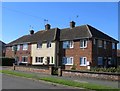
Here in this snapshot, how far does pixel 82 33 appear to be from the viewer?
4181 cm

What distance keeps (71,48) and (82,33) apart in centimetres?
312

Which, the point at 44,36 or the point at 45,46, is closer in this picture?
the point at 45,46

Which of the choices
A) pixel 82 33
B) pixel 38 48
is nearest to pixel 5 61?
pixel 38 48

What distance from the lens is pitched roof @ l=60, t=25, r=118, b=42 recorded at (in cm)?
4051

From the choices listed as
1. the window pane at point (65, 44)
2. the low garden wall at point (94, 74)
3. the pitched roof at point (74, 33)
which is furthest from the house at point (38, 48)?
the low garden wall at point (94, 74)

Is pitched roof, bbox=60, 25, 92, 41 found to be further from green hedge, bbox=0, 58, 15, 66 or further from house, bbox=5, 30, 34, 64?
green hedge, bbox=0, 58, 15, 66

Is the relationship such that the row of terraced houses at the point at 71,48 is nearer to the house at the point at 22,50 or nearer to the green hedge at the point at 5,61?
the house at the point at 22,50

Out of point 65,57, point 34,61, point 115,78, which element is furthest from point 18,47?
point 115,78

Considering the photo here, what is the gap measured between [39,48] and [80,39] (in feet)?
37.7

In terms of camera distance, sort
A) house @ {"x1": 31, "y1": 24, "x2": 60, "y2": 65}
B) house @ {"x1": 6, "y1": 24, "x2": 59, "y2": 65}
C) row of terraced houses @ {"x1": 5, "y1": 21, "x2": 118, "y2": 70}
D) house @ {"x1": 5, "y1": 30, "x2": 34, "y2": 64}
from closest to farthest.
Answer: row of terraced houses @ {"x1": 5, "y1": 21, "x2": 118, "y2": 70} < house @ {"x1": 31, "y1": 24, "x2": 60, "y2": 65} < house @ {"x1": 6, "y1": 24, "x2": 59, "y2": 65} < house @ {"x1": 5, "y1": 30, "x2": 34, "y2": 64}

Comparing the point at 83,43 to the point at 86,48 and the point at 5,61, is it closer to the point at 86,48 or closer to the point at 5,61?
the point at 86,48

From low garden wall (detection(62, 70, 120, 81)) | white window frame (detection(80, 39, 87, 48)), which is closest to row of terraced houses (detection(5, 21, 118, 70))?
white window frame (detection(80, 39, 87, 48))

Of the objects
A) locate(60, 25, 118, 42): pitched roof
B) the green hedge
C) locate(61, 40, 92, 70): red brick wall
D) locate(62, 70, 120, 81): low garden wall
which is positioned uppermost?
locate(60, 25, 118, 42): pitched roof

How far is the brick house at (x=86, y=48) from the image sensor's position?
39.3 m
